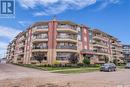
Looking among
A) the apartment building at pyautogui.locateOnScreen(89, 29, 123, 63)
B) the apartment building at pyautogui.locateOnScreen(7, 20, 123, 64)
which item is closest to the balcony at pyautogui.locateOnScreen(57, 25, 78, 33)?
the apartment building at pyautogui.locateOnScreen(7, 20, 123, 64)

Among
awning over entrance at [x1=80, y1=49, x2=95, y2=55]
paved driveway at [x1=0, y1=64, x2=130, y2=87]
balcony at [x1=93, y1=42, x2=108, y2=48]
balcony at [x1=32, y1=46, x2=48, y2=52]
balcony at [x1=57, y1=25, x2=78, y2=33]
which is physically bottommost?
paved driveway at [x1=0, y1=64, x2=130, y2=87]

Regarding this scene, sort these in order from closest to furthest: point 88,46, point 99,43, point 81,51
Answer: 1. point 81,51
2. point 88,46
3. point 99,43

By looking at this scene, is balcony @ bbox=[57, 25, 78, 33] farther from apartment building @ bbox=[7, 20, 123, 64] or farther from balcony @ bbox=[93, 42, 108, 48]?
balcony @ bbox=[93, 42, 108, 48]

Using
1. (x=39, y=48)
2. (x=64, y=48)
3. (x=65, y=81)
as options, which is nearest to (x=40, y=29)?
(x=39, y=48)

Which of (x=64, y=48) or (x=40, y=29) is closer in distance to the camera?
(x=64, y=48)

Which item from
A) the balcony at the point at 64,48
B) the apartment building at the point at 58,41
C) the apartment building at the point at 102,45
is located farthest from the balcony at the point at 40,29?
the apartment building at the point at 102,45

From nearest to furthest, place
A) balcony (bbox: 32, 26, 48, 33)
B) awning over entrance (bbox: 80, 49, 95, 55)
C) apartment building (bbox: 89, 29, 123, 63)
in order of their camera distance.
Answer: balcony (bbox: 32, 26, 48, 33), awning over entrance (bbox: 80, 49, 95, 55), apartment building (bbox: 89, 29, 123, 63)

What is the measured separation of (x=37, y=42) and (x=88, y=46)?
17.5m

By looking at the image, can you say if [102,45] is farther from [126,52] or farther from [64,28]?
[126,52]

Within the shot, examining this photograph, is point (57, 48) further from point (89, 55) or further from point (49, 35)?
point (89, 55)

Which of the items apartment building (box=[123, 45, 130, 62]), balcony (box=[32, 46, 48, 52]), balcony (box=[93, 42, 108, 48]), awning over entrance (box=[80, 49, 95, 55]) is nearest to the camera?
balcony (box=[32, 46, 48, 52])

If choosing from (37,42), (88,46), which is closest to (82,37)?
(88,46)

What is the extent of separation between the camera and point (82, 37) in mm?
75562

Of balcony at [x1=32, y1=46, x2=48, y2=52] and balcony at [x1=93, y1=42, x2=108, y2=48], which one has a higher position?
balcony at [x1=93, y1=42, x2=108, y2=48]
